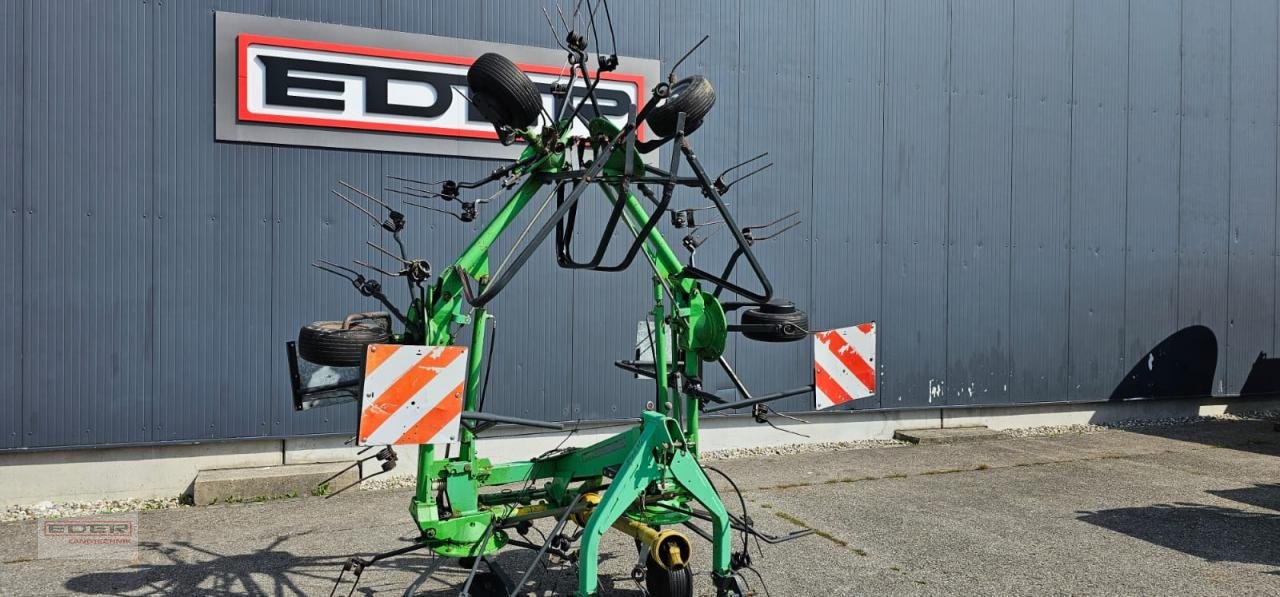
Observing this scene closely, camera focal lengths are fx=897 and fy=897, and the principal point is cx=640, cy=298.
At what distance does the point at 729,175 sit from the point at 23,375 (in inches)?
240

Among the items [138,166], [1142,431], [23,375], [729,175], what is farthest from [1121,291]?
[23,375]

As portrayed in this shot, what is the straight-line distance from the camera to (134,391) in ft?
22.1

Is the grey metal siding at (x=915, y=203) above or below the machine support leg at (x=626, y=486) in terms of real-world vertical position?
above

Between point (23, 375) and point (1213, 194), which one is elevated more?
point (1213, 194)

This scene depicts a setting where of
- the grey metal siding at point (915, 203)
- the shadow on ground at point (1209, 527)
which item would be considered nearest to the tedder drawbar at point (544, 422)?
the shadow on ground at point (1209, 527)

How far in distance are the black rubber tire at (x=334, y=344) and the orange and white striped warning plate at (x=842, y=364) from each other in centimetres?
217

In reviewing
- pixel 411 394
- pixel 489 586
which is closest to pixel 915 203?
pixel 489 586

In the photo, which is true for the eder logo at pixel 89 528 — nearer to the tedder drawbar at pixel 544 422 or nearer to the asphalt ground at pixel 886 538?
the asphalt ground at pixel 886 538

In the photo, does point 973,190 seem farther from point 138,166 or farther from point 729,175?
point 138,166

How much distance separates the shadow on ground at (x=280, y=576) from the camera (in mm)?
4805

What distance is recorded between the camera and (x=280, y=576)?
197 inches

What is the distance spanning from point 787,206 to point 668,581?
5.35m

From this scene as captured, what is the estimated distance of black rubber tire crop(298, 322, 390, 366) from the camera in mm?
4191

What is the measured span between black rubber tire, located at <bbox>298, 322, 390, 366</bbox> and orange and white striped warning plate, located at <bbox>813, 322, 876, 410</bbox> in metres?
2.17
